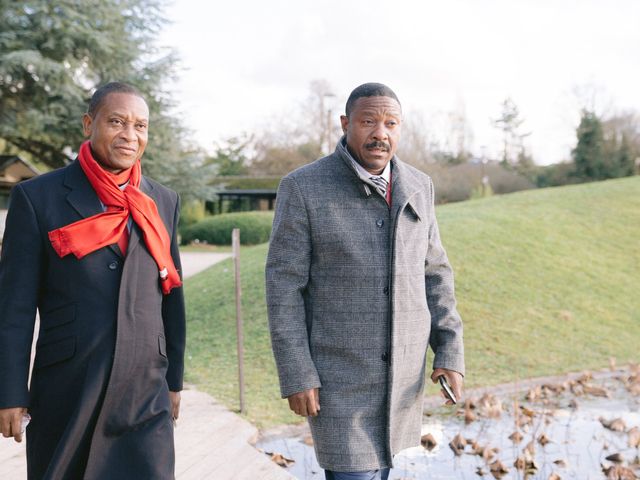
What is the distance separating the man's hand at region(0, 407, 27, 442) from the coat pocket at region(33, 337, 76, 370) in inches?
6.7

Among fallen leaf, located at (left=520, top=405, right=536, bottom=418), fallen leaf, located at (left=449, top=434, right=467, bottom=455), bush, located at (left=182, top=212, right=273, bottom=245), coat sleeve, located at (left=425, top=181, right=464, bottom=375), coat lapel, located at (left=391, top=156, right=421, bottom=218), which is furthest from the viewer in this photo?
bush, located at (left=182, top=212, right=273, bottom=245)

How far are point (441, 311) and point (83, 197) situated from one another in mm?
1457

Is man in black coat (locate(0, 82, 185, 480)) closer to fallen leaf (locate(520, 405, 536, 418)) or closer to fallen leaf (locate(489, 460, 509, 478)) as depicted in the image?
fallen leaf (locate(489, 460, 509, 478))

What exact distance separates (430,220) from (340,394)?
0.82m

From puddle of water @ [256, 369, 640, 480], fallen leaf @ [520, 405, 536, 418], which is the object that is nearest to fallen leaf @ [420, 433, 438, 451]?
puddle of water @ [256, 369, 640, 480]

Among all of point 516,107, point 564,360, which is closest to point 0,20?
point 564,360

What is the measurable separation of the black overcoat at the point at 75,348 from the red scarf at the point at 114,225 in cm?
4

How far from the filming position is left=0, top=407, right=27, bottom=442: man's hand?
7.39ft

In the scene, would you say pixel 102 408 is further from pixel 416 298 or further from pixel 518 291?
pixel 518 291

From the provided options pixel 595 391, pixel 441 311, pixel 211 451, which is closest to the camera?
pixel 441 311

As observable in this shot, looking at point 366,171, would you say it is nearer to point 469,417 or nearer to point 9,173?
point 469,417

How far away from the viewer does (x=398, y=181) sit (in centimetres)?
268

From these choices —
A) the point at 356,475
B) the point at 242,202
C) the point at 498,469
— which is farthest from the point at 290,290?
the point at 242,202

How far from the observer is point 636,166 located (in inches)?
Result: 1419
